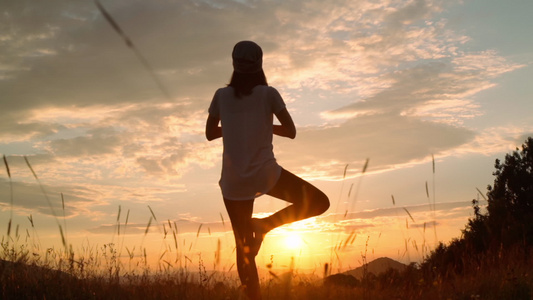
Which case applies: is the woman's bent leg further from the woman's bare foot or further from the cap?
the cap

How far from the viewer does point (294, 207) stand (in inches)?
167

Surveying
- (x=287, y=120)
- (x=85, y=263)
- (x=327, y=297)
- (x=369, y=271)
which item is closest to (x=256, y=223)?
(x=287, y=120)

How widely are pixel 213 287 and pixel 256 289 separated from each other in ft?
5.59

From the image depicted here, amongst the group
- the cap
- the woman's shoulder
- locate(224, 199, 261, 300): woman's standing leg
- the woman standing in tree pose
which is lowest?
locate(224, 199, 261, 300): woman's standing leg

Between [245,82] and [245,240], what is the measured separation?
139 cm

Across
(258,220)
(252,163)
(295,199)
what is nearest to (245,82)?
(252,163)

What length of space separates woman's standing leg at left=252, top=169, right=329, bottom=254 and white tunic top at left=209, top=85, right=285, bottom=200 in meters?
0.11

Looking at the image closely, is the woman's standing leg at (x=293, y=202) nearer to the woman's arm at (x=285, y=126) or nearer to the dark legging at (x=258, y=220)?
the dark legging at (x=258, y=220)

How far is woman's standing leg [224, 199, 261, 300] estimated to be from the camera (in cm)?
416

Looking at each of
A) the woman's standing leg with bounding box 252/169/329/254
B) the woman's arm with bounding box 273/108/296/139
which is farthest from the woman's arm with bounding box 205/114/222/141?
the woman's standing leg with bounding box 252/169/329/254

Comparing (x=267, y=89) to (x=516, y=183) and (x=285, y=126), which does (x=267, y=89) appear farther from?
(x=516, y=183)

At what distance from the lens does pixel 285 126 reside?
13.9 ft

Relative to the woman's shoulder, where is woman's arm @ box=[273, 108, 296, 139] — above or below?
below

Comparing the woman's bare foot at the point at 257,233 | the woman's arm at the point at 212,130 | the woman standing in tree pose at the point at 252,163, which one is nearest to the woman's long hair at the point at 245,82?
the woman standing in tree pose at the point at 252,163
